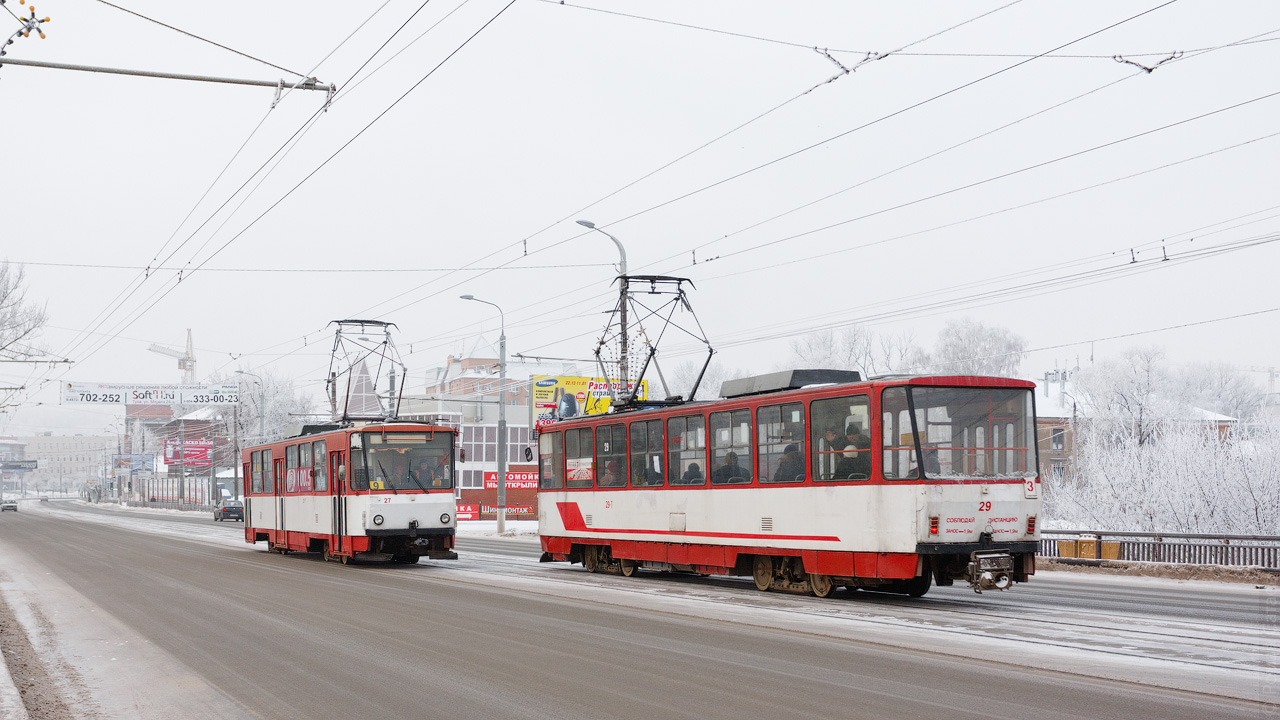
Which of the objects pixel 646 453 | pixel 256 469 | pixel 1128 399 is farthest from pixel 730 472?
Result: pixel 1128 399

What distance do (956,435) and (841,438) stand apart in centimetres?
153

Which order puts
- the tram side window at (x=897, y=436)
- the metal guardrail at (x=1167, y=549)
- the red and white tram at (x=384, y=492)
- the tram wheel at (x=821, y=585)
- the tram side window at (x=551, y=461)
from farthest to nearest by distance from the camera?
the red and white tram at (x=384, y=492), the tram side window at (x=551, y=461), the metal guardrail at (x=1167, y=549), the tram wheel at (x=821, y=585), the tram side window at (x=897, y=436)

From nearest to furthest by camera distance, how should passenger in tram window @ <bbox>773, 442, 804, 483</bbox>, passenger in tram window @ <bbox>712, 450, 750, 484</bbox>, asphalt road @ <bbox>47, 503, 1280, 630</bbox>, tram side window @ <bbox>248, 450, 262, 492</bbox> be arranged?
asphalt road @ <bbox>47, 503, 1280, 630</bbox>, passenger in tram window @ <bbox>773, 442, 804, 483</bbox>, passenger in tram window @ <bbox>712, 450, 750, 484</bbox>, tram side window @ <bbox>248, 450, 262, 492</bbox>

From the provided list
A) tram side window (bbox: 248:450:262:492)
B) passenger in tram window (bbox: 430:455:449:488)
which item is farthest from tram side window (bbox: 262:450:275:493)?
passenger in tram window (bbox: 430:455:449:488)

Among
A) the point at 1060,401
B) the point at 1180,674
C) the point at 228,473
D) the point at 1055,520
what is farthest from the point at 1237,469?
the point at 228,473

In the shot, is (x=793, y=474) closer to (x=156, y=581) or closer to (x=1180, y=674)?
(x=1180, y=674)

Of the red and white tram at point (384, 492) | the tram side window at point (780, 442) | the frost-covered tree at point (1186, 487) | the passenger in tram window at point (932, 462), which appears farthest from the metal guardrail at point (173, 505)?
the passenger in tram window at point (932, 462)

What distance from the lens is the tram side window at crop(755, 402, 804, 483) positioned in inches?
645

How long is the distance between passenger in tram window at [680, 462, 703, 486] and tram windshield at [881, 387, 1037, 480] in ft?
14.9

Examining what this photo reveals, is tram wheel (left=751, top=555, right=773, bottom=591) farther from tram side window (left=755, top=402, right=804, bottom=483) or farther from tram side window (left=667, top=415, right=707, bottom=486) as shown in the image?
tram side window (left=667, top=415, right=707, bottom=486)

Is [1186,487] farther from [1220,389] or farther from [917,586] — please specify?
[1220,389]

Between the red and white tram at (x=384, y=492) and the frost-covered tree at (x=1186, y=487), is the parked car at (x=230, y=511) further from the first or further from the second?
the frost-covered tree at (x=1186, y=487)

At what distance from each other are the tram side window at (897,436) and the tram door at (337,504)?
14.6m

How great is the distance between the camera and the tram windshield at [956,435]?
48.4 ft
